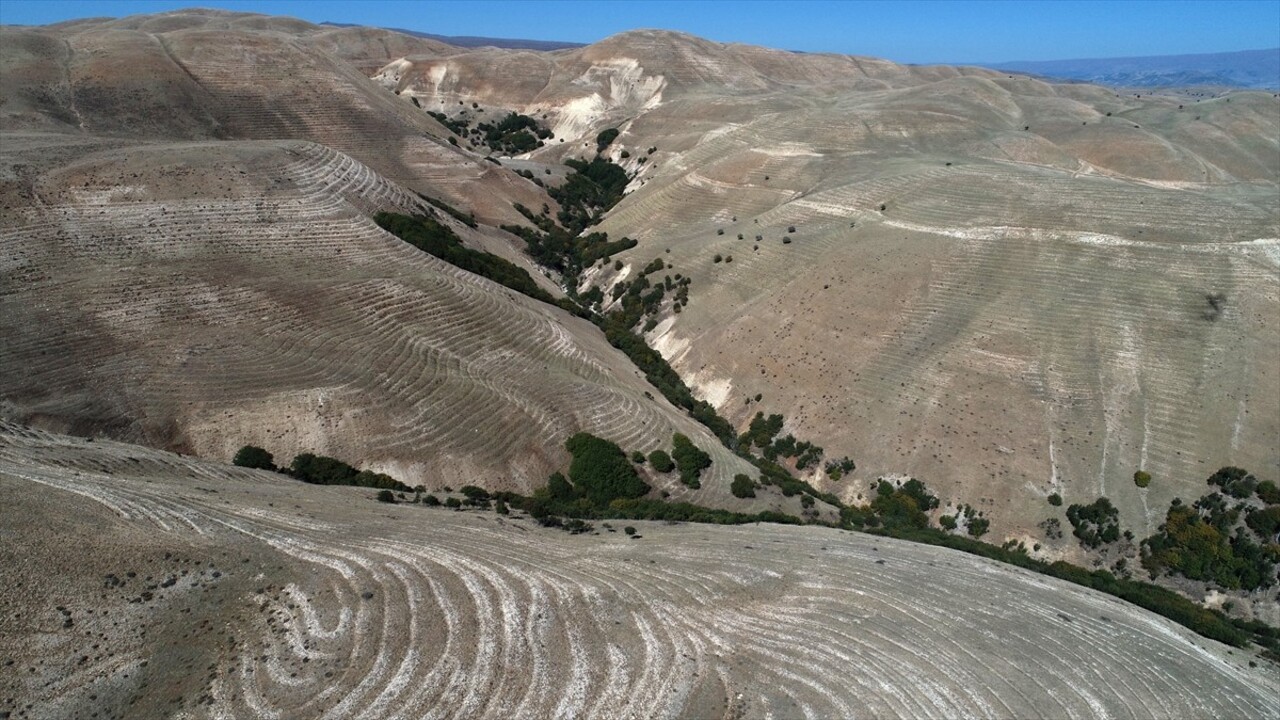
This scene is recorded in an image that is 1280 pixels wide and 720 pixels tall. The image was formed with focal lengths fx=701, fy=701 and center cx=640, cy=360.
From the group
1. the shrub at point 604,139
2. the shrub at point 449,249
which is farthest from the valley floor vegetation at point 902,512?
the shrub at point 604,139

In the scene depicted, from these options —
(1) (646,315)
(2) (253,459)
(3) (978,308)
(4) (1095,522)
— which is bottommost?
(2) (253,459)

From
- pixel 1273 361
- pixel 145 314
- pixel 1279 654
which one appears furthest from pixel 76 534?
pixel 1273 361

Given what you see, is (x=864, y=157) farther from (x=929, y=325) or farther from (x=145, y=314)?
(x=145, y=314)

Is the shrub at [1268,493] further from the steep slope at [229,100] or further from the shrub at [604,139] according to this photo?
the shrub at [604,139]

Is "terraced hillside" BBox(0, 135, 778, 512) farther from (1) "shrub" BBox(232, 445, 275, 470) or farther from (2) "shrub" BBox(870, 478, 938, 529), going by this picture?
(2) "shrub" BBox(870, 478, 938, 529)

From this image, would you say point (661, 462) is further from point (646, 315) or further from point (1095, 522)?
point (646, 315)

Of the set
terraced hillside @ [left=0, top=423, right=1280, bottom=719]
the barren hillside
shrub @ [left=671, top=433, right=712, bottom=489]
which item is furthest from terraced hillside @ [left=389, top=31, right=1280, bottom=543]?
terraced hillside @ [left=0, top=423, right=1280, bottom=719]

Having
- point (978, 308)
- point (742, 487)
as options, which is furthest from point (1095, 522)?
point (742, 487)
